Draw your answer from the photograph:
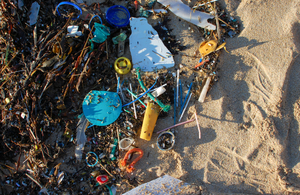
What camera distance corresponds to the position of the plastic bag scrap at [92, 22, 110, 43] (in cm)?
315

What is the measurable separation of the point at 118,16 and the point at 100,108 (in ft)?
5.33

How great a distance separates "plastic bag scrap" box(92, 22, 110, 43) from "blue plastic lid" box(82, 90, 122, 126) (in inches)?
34.5

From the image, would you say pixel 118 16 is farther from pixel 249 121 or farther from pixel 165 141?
pixel 249 121

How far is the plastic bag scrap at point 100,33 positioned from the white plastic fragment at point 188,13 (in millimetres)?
1068

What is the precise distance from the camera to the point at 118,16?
3.40 metres

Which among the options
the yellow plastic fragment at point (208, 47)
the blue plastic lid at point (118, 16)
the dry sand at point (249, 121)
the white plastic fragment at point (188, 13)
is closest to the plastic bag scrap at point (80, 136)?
the dry sand at point (249, 121)

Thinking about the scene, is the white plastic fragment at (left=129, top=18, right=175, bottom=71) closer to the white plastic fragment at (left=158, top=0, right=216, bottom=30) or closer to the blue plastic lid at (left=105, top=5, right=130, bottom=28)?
the blue plastic lid at (left=105, top=5, right=130, bottom=28)

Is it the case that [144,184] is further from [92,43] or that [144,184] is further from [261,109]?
[92,43]

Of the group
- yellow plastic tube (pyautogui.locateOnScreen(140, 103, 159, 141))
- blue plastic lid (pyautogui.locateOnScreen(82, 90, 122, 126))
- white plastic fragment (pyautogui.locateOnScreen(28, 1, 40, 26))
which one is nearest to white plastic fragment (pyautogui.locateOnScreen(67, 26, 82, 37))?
white plastic fragment (pyautogui.locateOnScreen(28, 1, 40, 26))

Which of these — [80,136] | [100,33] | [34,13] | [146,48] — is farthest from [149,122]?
[34,13]

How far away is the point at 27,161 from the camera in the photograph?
10.3ft

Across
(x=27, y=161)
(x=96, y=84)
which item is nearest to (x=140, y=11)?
(x=96, y=84)

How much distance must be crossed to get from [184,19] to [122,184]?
9.61 ft

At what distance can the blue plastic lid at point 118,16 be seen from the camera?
334 centimetres
